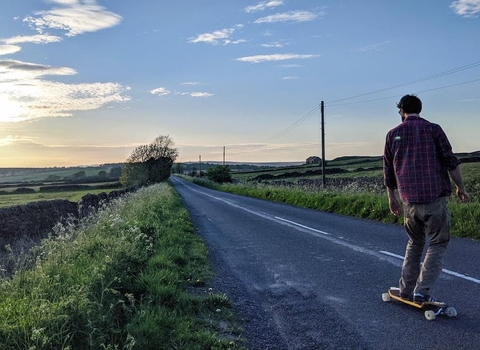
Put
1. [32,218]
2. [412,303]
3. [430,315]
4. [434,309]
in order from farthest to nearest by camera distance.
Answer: [32,218] → [412,303] → [434,309] → [430,315]

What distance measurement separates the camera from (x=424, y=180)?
4.96 m

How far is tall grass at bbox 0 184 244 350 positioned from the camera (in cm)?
386

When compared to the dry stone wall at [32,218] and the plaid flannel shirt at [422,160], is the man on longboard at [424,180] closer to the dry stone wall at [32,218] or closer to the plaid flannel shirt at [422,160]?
the plaid flannel shirt at [422,160]

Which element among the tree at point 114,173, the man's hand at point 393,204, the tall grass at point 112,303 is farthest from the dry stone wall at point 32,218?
the tree at point 114,173

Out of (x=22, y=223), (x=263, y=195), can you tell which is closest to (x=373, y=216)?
A: (x=263, y=195)

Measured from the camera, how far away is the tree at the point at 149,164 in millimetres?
87544

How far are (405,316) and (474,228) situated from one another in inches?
257

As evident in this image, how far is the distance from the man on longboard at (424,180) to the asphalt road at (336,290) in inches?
23.8

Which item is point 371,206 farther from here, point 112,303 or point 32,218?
point 32,218

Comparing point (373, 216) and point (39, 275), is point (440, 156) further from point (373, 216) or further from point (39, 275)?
point (373, 216)

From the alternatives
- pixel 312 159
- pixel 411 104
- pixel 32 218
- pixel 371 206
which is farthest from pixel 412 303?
pixel 312 159

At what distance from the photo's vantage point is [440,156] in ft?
16.3

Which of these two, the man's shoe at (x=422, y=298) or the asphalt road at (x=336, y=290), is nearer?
the asphalt road at (x=336, y=290)

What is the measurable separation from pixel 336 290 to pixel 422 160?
2.28m
